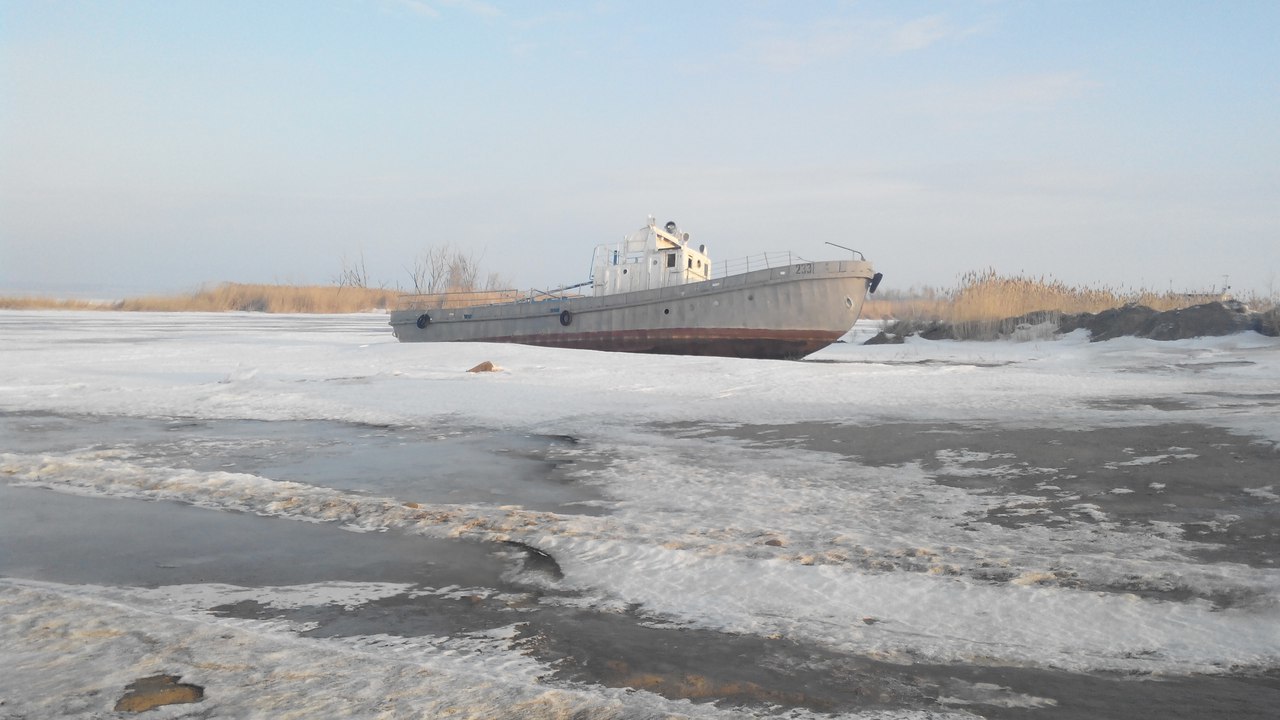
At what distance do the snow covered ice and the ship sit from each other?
9254 millimetres

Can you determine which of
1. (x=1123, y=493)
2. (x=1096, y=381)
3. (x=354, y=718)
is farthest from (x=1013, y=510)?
(x=1096, y=381)

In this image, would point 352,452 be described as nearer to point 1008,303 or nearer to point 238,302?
→ point 1008,303

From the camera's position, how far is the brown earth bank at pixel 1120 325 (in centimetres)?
1945

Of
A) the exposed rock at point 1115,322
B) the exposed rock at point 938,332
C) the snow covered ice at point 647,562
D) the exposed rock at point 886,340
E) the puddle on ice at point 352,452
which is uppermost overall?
the exposed rock at point 1115,322

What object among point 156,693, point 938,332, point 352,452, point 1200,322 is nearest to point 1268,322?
point 1200,322

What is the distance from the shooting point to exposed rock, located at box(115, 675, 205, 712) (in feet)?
7.14

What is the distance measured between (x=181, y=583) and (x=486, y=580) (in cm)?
106

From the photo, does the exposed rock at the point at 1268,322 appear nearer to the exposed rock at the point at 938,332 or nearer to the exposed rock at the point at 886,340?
the exposed rock at the point at 938,332

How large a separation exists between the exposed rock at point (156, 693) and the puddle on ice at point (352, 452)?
7.83ft

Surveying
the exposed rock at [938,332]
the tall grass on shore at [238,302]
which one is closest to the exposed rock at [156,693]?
the exposed rock at [938,332]

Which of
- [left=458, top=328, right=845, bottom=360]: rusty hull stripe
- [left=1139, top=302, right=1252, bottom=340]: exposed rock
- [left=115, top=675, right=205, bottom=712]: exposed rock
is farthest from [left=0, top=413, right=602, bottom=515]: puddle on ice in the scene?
[left=1139, top=302, right=1252, bottom=340]: exposed rock

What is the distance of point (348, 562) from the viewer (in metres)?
3.57

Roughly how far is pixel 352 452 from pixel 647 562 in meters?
3.56

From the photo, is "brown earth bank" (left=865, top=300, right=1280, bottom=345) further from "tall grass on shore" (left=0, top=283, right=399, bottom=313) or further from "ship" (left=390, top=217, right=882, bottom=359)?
"tall grass on shore" (left=0, top=283, right=399, bottom=313)
